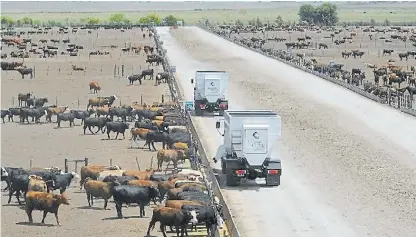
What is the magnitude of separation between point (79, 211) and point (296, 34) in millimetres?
117244

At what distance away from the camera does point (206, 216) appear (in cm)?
2111

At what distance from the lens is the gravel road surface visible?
2333cm

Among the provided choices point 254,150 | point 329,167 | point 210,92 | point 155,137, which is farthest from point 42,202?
point 210,92

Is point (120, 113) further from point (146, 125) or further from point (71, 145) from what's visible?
point (71, 145)

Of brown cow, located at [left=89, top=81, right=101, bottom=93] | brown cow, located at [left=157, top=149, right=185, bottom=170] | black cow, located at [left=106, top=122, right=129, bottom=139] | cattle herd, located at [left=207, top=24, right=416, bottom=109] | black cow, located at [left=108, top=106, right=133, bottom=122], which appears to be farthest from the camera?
cattle herd, located at [left=207, top=24, right=416, bottom=109]

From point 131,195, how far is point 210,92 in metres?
20.6

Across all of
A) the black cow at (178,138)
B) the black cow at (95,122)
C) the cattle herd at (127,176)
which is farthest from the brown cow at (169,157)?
the black cow at (95,122)

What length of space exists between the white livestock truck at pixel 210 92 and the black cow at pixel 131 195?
19868 millimetres

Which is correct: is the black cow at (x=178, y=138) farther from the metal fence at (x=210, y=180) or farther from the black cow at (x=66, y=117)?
the black cow at (x=66, y=117)

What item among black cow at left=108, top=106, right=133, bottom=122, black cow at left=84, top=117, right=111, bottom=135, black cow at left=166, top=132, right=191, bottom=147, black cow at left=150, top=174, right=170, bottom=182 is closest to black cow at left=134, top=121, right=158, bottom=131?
black cow at left=84, top=117, right=111, bottom=135

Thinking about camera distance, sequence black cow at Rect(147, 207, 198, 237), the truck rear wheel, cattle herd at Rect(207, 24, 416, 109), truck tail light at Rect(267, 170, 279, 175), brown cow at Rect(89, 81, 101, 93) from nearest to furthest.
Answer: black cow at Rect(147, 207, 198, 237)
truck tail light at Rect(267, 170, 279, 175)
the truck rear wheel
brown cow at Rect(89, 81, 101, 93)
cattle herd at Rect(207, 24, 416, 109)

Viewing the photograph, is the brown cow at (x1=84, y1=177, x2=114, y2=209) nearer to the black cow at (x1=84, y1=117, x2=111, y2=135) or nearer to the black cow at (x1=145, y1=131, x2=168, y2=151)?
the black cow at (x1=145, y1=131, x2=168, y2=151)

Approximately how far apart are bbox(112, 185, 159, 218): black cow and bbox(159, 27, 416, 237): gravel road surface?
259 cm

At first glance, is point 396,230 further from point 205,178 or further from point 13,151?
point 13,151
